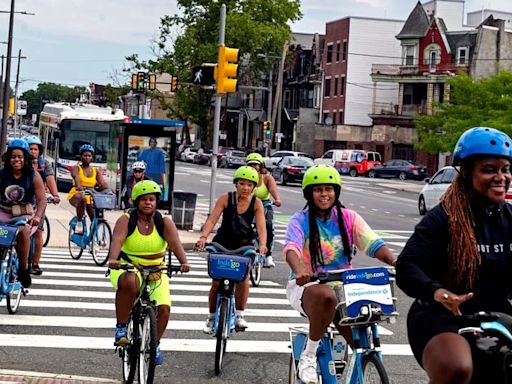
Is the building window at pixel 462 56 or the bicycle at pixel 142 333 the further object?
the building window at pixel 462 56

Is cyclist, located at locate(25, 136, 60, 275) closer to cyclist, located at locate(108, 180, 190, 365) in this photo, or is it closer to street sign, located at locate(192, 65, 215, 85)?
cyclist, located at locate(108, 180, 190, 365)

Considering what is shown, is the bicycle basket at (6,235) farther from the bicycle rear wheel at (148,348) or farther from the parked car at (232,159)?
the parked car at (232,159)

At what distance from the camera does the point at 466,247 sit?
4680mm

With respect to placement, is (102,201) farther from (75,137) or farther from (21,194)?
(75,137)

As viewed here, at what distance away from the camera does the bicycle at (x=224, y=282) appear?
8.66m

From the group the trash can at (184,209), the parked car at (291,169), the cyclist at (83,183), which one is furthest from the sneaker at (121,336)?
the parked car at (291,169)

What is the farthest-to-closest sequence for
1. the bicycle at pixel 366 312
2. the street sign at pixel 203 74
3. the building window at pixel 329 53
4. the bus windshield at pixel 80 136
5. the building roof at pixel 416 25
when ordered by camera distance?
the building window at pixel 329 53 → the building roof at pixel 416 25 → the bus windshield at pixel 80 136 → the street sign at pixel 203 74 → the bicycle at pixel 366 312

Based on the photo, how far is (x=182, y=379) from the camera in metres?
8.41

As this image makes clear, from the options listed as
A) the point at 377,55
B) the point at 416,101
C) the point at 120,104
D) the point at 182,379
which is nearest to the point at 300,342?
the point at 182,379

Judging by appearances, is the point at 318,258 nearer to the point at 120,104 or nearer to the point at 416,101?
the point at 416,101

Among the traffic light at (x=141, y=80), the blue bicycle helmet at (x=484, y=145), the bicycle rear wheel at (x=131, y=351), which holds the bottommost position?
the bicycle rear wheel at (x=131, y=351)

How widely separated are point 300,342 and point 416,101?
70.9 meters

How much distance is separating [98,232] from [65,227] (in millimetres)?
6877

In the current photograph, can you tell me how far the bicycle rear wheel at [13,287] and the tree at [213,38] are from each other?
66885mm
